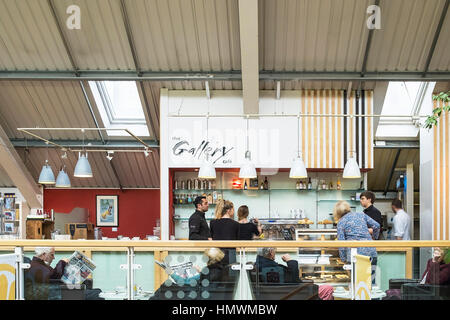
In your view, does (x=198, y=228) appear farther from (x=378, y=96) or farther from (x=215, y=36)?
(x=378, y=96)

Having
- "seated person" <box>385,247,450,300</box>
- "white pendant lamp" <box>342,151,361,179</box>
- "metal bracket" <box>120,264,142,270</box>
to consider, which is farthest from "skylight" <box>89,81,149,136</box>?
"seated person" <box>385,247,450,300</box>

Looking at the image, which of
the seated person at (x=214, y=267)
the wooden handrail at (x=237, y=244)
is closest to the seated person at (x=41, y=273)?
the wooden handrail at (x=237, y=244)

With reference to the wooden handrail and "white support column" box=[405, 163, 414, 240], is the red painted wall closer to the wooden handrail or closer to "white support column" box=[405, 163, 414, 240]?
"white support column" box=[405, 163, 414, 240]

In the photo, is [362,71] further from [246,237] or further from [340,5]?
[246,237]

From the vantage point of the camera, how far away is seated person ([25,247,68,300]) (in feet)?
15.6

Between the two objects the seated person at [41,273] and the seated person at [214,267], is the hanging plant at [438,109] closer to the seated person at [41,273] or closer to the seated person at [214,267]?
the seated person at [214,267]

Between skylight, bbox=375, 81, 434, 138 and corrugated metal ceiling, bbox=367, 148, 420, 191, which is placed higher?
skylight, bbox=375, 81, 434, 138

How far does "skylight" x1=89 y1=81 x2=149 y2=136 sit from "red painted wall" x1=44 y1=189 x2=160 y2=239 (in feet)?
8.22

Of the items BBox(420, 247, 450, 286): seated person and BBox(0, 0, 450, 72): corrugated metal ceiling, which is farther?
BBox(0, 0, 450, 72): corrugated metal ceiling

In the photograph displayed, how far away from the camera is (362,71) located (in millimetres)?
9055

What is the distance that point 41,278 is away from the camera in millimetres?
4805

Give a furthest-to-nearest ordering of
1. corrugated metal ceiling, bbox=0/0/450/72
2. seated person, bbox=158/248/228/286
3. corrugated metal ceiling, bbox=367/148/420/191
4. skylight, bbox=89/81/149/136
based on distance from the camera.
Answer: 1. corrugated metal ceiling, bbox=367/148/420/191
2. skylight, bbox=89/81/149/136
3. corrugated metal ceiling, bbox=0/0/450/72
4. seated person, bbox=158/248/228/286
